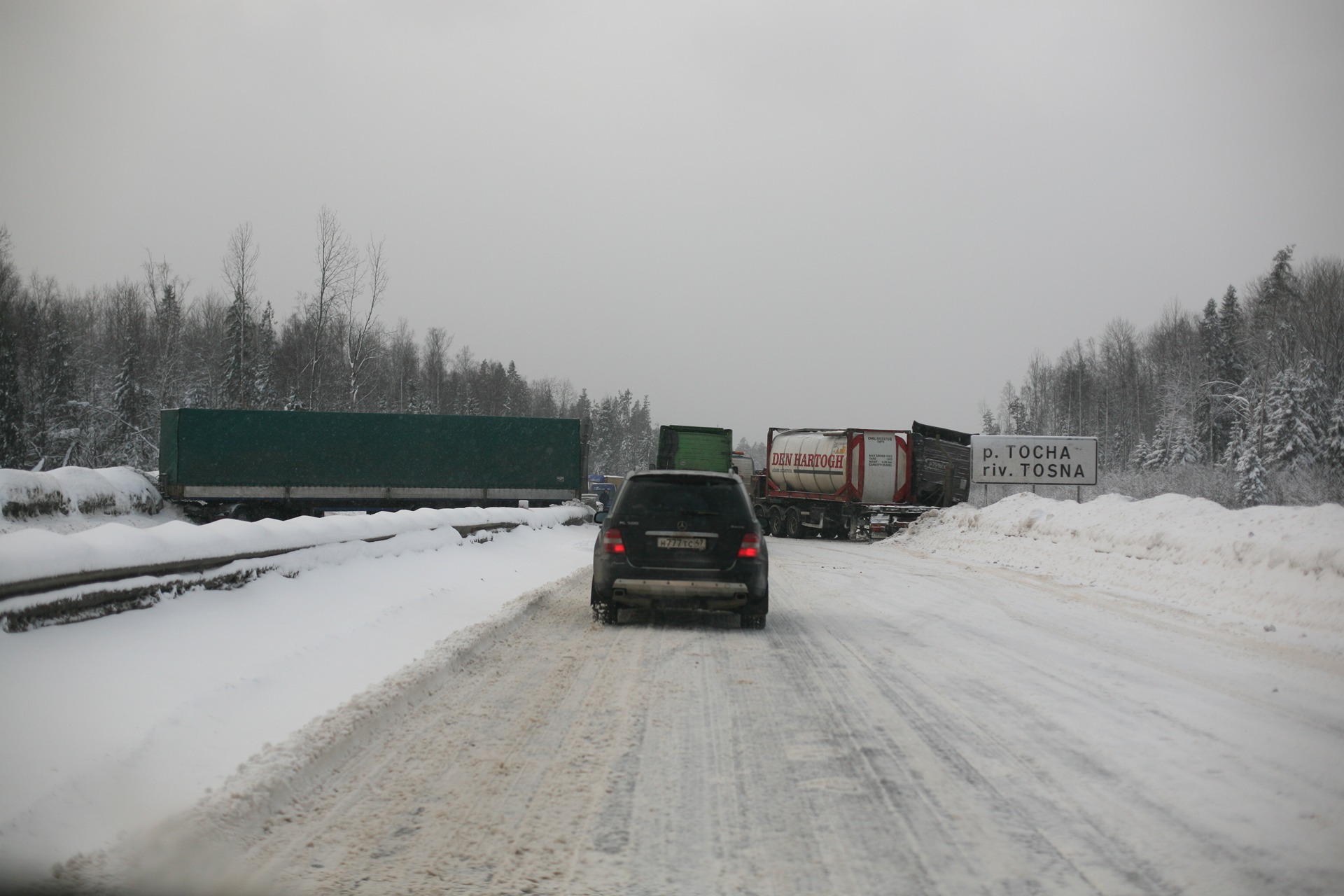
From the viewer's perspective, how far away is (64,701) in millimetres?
4914

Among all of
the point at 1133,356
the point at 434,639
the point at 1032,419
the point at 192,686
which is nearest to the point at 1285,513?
the point at 434,639

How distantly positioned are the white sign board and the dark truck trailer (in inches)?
578

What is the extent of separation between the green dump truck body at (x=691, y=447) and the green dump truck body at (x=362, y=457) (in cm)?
502

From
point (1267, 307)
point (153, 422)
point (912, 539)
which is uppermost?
point (1267, 307)

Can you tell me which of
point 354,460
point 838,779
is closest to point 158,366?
point 354,460

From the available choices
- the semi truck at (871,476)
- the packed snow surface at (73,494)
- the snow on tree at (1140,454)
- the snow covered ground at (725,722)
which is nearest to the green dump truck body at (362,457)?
the packed snow surface at (73,494)

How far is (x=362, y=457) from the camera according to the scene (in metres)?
35.2

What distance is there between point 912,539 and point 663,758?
25.6 m

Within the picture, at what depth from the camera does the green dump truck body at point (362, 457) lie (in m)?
34.2

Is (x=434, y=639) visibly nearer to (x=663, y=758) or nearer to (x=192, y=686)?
(x=192, y=686)

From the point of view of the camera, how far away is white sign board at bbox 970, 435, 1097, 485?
28.3m

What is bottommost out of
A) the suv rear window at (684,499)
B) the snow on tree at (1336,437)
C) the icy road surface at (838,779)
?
the icy road surface at (838,779)

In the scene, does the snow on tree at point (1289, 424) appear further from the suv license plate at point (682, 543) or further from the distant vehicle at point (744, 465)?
the suv license plate at point (682, 543)

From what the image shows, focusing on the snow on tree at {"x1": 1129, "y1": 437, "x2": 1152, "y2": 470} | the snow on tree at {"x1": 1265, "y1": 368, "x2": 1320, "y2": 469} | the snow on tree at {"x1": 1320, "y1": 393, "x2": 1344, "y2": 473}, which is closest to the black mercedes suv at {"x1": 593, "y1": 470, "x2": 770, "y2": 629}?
the snow on tree at {"x1": 1320, "y1": 393, "x2": 1344, "y2": 473}
